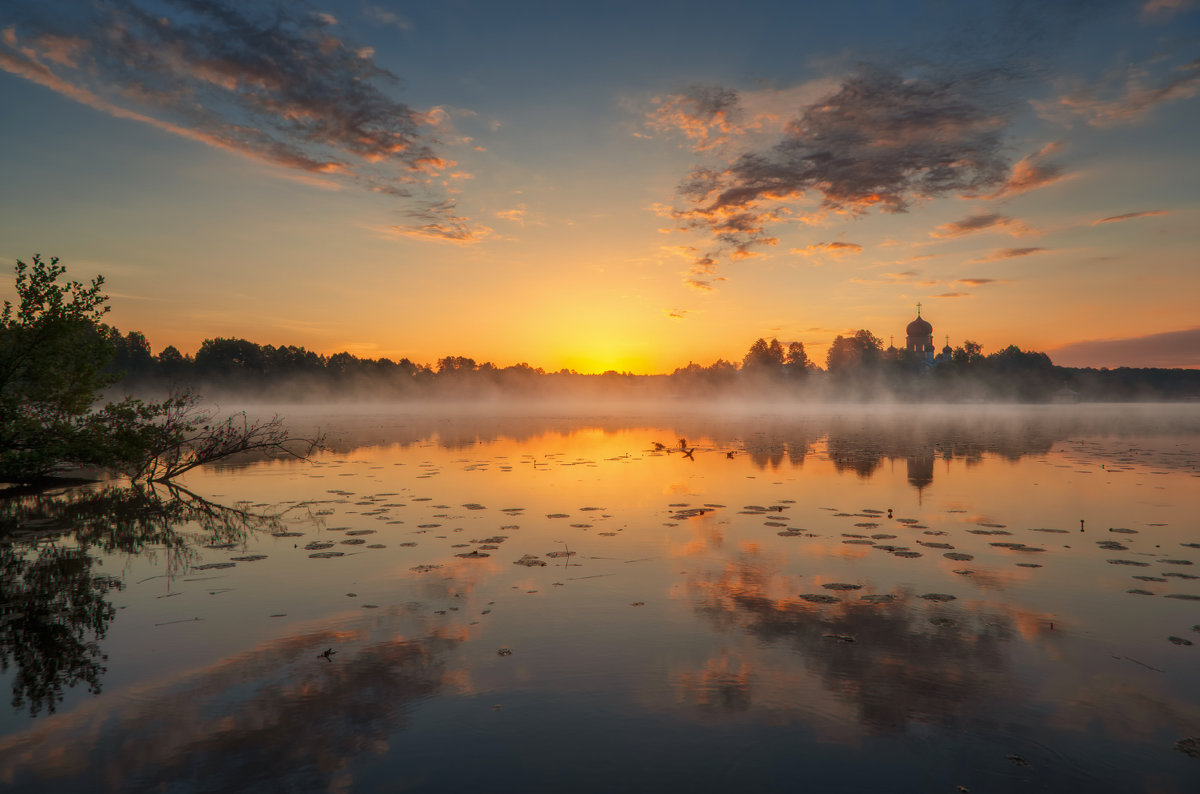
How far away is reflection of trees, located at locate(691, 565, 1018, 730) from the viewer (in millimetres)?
6777

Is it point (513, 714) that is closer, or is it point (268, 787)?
point (268, 787)

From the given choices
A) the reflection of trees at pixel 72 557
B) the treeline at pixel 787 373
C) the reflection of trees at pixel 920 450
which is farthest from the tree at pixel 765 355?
the reflection of trees at pixel 72 557

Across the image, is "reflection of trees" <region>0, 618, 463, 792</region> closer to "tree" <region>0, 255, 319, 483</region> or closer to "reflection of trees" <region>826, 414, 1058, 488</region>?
"tree" <region>0, 255, 319, 483</region>

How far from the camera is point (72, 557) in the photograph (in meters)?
13.1

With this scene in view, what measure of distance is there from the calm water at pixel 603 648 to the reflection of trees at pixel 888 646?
5 centimetres

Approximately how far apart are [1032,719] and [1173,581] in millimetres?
7607

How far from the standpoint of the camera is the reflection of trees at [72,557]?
791cm

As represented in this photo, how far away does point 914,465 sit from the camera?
28516mm

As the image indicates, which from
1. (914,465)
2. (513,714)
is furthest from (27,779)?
(914,465)

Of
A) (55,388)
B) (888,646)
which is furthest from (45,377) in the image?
(888,646)

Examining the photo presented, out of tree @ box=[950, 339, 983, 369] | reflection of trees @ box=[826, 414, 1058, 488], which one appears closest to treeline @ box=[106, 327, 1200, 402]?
tree @ box=[950, 339, 983, 369]

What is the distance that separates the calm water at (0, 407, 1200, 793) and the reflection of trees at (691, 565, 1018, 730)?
0.05 m

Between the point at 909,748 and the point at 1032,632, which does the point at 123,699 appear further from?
the point at 1032,632

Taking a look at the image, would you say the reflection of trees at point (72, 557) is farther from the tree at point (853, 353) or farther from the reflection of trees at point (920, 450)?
the tree at point (853, 353)
